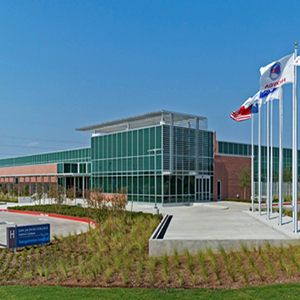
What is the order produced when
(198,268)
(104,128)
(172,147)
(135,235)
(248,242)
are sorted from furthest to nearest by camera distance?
1. (104,128)
2. (172,147)
3. (135,235)
4. (248,242)
5. (198,268)

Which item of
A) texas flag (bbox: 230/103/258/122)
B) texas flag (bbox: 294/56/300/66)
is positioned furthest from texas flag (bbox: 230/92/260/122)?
texas flag (bbox: 294/56/300/66)

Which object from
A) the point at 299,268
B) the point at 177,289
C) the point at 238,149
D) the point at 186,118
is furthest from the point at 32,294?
the point at 238,149

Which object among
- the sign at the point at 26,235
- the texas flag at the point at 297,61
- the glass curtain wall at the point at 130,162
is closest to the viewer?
the texas flag at the point at 297,61

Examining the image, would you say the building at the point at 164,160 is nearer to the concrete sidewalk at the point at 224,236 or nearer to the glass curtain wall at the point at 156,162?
the glass curtain wall at the point at 156,162

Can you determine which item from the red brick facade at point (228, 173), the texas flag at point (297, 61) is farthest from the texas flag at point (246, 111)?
the red brick facade at point (228, 173)

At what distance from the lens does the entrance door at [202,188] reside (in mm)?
39031

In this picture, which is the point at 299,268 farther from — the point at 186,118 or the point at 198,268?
the point at 186,118

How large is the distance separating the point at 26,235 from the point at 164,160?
2025 cm

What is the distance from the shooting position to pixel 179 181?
36.4 metres

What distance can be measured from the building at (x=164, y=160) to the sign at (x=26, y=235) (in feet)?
61.0

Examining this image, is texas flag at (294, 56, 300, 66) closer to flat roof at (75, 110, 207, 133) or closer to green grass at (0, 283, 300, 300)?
green grass at (0, 283, 300, 300)

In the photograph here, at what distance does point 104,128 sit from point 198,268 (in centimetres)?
3316

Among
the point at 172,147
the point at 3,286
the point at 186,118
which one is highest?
the point at 186,118

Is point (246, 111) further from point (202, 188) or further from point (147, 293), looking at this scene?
point (202, 188)
